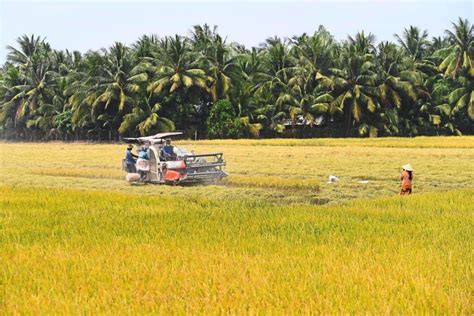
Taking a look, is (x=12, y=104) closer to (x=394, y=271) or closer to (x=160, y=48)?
(x=160, y=48)

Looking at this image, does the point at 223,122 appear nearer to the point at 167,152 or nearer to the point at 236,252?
the point at 167,152

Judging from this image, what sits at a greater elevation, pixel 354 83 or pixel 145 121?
pixel 354 83

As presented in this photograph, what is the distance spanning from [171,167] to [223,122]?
24.0 meters

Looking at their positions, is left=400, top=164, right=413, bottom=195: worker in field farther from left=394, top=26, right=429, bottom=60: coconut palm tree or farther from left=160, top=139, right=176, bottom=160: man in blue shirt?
left=394, top=26, right=429, bottom=60: coconut palm tree

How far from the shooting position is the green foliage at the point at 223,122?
3822 cm

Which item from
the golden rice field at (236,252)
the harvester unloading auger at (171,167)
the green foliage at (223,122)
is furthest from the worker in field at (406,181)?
the green foliage at (223,122)

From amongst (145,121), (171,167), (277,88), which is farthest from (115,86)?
(171,167)

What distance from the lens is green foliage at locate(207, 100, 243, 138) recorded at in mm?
38219

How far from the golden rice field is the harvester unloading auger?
150 centimetres

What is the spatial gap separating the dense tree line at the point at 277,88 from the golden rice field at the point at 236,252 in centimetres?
2519

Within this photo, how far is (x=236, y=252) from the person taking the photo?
5.97 m

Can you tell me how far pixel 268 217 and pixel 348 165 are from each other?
1099 cm

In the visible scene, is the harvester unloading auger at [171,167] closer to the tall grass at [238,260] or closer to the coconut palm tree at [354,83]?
the tall grass at [238,260]

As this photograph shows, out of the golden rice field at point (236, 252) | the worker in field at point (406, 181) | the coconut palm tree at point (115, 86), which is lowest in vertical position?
the golden rice field at point (236, 252)
